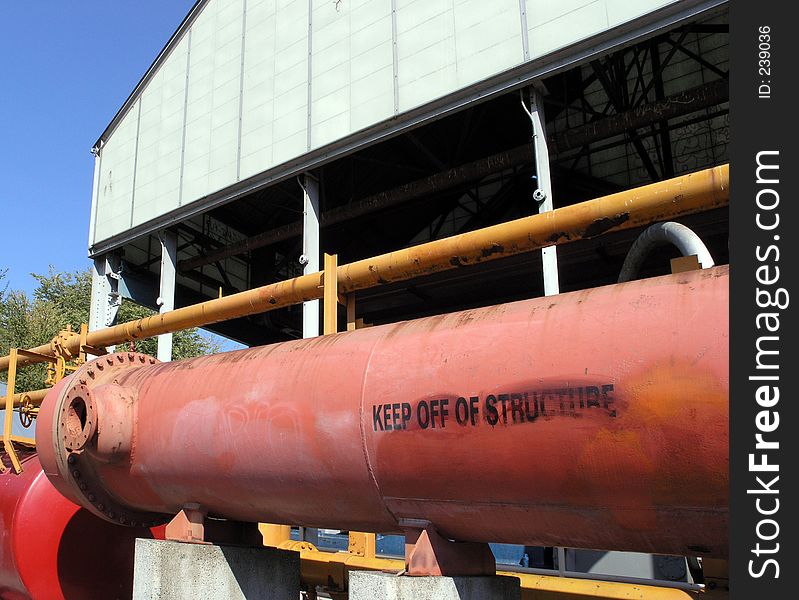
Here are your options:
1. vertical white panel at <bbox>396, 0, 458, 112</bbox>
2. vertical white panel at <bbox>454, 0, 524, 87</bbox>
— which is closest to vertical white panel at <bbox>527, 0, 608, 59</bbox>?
vertical white panel at <bbox>454, 0, 524, 87</bbox>

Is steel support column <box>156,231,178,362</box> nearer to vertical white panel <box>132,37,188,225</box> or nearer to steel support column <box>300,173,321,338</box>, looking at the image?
vertical white panel <box>132,37,188,225</box>

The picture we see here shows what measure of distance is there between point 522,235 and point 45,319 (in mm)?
32540

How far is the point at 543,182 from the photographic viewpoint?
29.2 feet

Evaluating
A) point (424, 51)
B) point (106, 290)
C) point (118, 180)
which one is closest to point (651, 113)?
point (424, 51)

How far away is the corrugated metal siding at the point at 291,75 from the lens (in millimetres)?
9266

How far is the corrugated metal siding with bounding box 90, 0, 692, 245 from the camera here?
9.27 metres

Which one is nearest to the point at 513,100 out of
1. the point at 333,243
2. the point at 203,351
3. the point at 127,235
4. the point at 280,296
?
the point at 333,243

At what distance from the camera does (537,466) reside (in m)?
2.45

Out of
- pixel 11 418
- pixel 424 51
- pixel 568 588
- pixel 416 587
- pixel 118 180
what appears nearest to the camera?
pixel 416 587

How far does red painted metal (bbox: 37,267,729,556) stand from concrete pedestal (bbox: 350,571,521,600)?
7.8 inches

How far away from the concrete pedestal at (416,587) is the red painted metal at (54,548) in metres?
3.02

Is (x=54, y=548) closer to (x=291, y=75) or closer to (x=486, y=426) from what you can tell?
(x=486, y=426)

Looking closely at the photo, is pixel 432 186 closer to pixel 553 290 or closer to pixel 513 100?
pixel 513 100

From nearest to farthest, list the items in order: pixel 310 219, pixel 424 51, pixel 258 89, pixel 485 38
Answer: pixel 485 38, pixel 424 51, pixel 310 219, pixel 258 89
